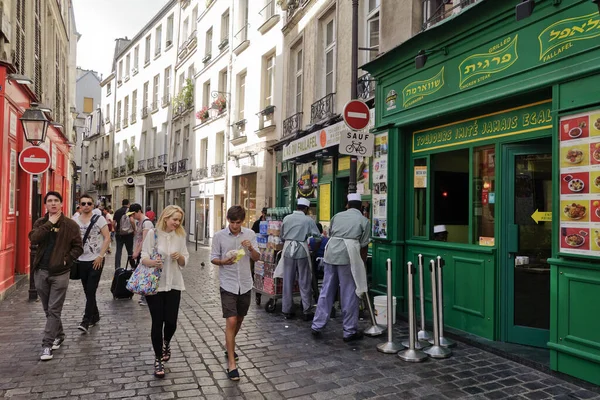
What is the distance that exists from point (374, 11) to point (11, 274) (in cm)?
909

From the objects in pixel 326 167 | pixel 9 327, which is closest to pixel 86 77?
pixel 326 167

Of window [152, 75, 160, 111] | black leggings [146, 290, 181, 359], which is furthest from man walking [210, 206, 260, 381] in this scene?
window [152, 75, 160, 111]

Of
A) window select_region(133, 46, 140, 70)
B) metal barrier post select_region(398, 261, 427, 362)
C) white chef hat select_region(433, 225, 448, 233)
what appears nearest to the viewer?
metal barrier post select_region(398, 261, 427, 362)

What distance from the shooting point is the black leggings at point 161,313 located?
4480 millimetres

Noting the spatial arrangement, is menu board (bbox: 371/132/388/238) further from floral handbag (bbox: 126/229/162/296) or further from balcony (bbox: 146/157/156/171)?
balcony (bbox: 146/157/156/171)

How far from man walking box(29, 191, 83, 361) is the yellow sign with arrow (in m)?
5.25

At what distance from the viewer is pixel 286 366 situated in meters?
4.85

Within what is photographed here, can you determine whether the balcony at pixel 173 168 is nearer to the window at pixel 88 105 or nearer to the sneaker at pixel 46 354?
the sneaker at pixel 46 354

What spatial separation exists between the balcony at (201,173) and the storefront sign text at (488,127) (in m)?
15.7

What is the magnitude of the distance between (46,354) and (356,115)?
16.9 ft

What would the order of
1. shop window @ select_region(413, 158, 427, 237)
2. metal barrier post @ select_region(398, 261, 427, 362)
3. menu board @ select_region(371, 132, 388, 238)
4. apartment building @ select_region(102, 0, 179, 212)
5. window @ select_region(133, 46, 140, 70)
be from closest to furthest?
metal barrier post @ select_region(398, 261, 427, 362) → shop window @ select_region(413, 158, 427, 237) → menu board @ select_region(371, 132, 388, 238) → apartment building @ select_region(102, 0, 179, 212) → window @ select_region(133, 46, 140, 70)

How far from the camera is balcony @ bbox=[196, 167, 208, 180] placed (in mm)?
21734

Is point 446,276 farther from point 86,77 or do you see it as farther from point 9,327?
point 86,77

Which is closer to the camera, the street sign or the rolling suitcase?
the street sign
